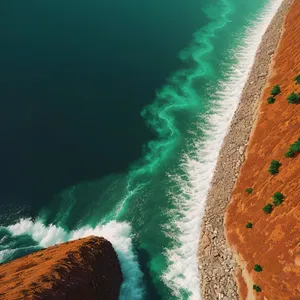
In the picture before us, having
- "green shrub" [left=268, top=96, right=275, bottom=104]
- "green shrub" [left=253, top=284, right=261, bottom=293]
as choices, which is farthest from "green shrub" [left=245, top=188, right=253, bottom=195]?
"green shrub" [left=268, top=96, right=275, bottom=104]

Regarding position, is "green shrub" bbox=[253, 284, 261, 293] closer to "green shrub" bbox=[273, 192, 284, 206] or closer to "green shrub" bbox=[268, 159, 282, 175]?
"green shrub" bbox=[273, 192, 284, 206]

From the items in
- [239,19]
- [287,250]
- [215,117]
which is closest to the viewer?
[287,250]

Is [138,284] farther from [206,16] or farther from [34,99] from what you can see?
[206,16]

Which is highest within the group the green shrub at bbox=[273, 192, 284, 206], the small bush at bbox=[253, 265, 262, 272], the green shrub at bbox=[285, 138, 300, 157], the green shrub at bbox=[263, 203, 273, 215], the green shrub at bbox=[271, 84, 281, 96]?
the green shrub at bbox=[271, 84, 281, 96]

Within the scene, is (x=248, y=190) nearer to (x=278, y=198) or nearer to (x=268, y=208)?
(x=268, y=208)

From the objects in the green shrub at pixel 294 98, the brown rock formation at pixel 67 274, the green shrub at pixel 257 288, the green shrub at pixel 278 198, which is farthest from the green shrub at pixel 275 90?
the brown rock formation at pixel 67 274

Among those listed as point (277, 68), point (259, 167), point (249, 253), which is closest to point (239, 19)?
point (277, 68)

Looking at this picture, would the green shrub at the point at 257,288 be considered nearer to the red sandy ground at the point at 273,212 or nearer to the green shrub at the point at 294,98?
the red sandy ground at the point at 273,212
